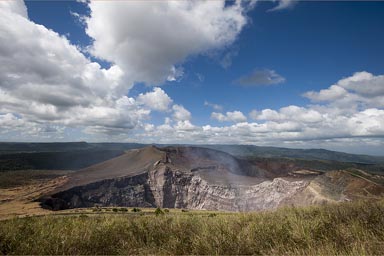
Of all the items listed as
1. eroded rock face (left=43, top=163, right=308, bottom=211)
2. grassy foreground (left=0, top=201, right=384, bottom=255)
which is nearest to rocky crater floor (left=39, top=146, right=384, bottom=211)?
eroded rock face (left=43, top=163, right=308, bottom=211)

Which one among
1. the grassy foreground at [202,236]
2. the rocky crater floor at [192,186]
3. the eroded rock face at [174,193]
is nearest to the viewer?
the grassy foreground at [202,236]

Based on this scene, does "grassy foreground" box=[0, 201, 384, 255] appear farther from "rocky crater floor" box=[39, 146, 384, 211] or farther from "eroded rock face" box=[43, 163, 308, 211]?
"eroded rock face" box=[43, 163, 308, 211]

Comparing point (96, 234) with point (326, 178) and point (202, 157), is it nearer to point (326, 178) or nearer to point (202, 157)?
point (326, 178)

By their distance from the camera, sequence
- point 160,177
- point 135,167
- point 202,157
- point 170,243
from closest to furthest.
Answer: point 170,243 < point 160,177 < point 135,167 < point 202,157

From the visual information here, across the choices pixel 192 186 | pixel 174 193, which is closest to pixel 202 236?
pixel 192 186

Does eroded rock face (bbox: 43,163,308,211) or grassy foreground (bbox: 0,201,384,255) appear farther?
eroded rock face (bbox: 43,163,308,211)

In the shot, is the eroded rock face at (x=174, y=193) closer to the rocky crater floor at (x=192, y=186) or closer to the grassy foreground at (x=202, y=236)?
the rocky crater floor at (x=192, y=186)

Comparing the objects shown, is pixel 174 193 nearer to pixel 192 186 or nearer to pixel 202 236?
pixel 192 186

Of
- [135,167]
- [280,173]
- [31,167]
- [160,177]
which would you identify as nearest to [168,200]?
[160,177]

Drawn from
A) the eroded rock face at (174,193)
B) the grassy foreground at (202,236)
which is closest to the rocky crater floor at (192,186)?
the eroded rock face at (174,193)
